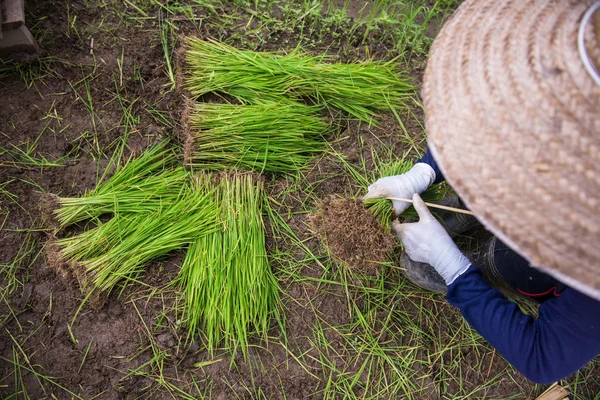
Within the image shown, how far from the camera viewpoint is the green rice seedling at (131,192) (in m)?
1.67

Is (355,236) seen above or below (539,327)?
below

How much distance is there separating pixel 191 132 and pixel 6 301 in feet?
3.36

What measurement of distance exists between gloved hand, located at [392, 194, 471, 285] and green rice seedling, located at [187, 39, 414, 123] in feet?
2.20

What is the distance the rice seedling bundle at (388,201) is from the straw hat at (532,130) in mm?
727

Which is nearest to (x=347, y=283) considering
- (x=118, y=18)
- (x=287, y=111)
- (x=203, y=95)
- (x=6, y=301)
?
(x=287, y=111)

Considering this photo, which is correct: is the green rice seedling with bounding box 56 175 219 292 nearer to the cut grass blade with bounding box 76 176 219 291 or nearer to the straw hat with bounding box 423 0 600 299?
the cut grass blade with bounding box 76 176 219 291

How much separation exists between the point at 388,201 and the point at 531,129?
0.88 m

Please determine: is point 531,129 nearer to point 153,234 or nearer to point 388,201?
point 388,201

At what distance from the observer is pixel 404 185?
1644 mm

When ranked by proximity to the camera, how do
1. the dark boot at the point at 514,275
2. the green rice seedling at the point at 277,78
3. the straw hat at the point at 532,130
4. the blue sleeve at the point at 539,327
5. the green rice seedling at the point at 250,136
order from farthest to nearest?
the green rice seedling at the point at 277,78 → the green rice seedling at the point at 250,136 → the dark boot at the point at 514,275 → the blue sleeve at the point at 539,327 → the straw hat at the point at 532,130

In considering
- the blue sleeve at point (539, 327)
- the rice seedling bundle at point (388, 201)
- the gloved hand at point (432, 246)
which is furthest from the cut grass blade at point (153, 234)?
the blue sleeve at point (539, 327)

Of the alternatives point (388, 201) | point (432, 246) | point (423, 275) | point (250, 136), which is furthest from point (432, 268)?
point (250, 136)

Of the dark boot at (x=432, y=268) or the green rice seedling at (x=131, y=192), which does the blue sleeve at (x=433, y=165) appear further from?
the green rice seedling at (x=131, y=192)

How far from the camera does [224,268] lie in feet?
5.34
